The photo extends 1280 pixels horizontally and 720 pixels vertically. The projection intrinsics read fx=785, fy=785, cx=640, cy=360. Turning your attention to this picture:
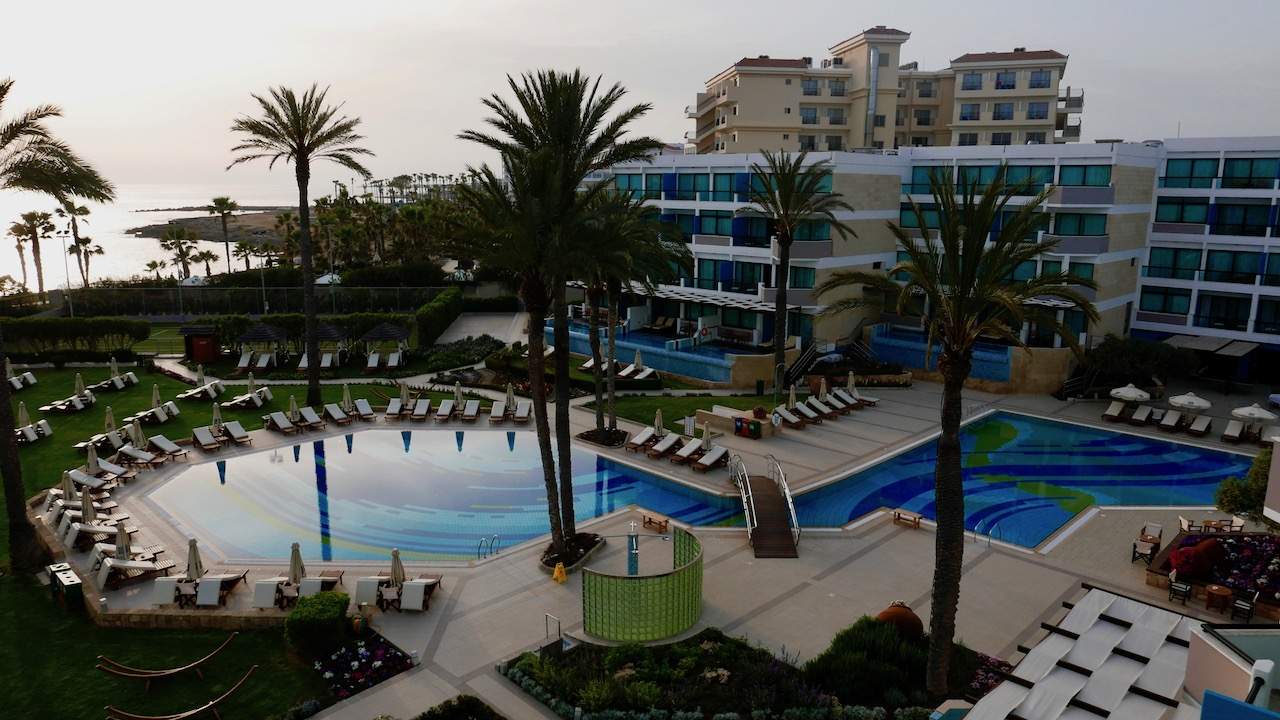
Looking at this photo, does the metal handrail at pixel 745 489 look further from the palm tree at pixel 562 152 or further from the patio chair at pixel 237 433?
the patio chair at pixel 237 433

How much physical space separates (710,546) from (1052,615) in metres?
7.40

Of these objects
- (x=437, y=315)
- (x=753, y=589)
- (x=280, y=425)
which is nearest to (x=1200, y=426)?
(x=753, y=589)

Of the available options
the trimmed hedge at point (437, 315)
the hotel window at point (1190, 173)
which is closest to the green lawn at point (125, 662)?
the trimmed hedge at point (437, 315)

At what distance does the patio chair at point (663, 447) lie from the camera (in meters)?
25.6

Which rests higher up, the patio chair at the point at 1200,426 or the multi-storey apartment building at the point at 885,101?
the multi-storey apartment building at the point at 885,101

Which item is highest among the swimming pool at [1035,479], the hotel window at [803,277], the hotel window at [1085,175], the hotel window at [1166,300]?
the hotel window at [1085,175]

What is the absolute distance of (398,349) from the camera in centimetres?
3916

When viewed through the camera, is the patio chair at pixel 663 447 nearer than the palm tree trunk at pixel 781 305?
Yes

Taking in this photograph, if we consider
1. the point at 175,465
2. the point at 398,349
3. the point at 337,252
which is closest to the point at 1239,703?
the point at 175,465

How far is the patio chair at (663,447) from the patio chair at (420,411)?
978 centimetres

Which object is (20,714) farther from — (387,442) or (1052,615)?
(1052,615)

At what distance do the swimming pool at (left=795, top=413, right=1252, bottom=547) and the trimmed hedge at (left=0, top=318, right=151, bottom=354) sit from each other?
35.5 metres

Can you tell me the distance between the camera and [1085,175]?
36250 mm

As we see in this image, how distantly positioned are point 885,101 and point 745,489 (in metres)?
47.6
